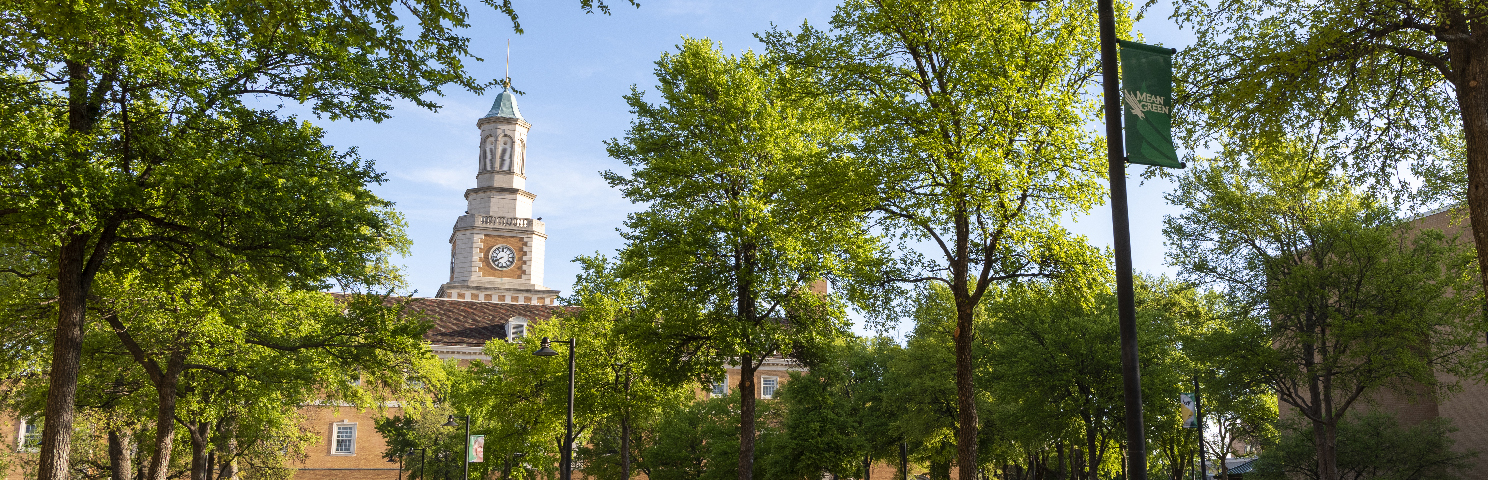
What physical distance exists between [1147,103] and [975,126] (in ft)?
27.4

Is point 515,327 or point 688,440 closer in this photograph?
point 688,440

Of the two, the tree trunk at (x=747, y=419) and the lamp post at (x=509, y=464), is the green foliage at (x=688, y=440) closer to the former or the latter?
the lamp post at (x=509, y=464)

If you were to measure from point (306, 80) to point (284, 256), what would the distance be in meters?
→ 2.78

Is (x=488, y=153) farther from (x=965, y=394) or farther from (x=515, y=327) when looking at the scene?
(x=965, y=394)

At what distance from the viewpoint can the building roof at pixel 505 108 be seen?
303ft

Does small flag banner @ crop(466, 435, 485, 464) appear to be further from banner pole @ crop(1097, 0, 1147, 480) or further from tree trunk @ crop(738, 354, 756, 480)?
banner pole @ crop(1097, 0, 1147, 480)

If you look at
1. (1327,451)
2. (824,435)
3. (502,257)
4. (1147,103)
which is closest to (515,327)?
(502,257)

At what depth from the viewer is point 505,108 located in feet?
306

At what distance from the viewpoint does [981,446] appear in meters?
39.7

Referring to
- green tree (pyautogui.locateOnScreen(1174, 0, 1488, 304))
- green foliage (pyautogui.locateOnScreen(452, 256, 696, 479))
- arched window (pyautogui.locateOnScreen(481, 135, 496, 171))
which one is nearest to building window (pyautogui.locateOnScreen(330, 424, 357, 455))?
green foliage (pyautogui.locateOnScreen(452, 256, 696, 479))

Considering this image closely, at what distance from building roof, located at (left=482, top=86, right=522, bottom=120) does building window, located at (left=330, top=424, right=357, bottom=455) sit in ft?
120

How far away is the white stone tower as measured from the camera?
86.9 meters

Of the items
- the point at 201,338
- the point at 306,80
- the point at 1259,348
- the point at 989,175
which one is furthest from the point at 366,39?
the point at 1259,348

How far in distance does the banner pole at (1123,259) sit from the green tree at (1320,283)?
21.4 m
